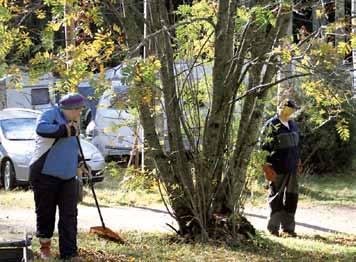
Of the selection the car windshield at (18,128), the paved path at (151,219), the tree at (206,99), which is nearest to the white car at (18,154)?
the car windshield at (18,128)

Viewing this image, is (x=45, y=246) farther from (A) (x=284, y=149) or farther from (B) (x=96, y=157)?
(B) (x=96, y=157)

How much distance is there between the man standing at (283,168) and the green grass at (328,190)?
2602mm

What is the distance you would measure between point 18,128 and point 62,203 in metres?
9.78

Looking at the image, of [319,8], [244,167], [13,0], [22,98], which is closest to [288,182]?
[244,167]

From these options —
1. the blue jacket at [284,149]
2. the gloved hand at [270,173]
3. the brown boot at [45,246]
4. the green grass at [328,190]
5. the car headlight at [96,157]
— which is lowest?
the green grass at [328,190]

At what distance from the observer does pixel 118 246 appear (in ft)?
26.1

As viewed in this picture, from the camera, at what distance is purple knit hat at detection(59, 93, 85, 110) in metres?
6.77

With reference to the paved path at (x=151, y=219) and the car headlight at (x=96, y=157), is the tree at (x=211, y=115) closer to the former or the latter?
the paved path at (x=151, y=219)

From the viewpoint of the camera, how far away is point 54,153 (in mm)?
6781

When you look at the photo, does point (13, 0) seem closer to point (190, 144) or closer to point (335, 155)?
point (190, 144)

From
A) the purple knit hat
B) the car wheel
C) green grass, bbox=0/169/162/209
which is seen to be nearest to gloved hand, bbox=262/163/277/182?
green grass, bbox=0/169/162/209

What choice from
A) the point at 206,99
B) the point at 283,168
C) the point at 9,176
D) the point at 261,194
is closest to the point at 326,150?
the point at 261,194

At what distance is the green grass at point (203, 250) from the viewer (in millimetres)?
7402

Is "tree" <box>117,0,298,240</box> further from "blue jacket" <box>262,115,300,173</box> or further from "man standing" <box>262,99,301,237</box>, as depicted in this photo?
"blue jacket" <box>262,115,300,173</box>
